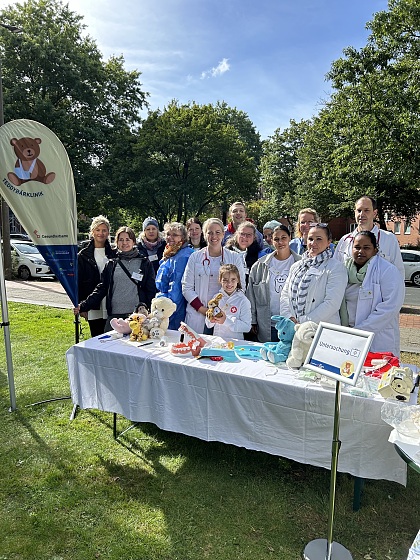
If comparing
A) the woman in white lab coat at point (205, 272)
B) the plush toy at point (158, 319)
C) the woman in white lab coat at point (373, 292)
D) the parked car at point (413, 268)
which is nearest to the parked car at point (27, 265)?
the woman in white lab coat at point (205, 272)

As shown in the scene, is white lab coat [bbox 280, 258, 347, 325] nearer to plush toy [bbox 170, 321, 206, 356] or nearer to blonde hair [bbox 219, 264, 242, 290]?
blonde hair [bbox 219, 264, 242, 290]

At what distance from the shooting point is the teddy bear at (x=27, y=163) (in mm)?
3967

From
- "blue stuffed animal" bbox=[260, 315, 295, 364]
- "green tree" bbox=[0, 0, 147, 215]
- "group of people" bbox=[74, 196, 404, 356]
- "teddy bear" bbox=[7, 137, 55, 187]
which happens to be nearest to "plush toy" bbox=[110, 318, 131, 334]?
"group of people" bbox=[74, 196, 404, 356]

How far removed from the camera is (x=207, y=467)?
3.24 metres

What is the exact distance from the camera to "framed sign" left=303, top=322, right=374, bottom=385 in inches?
77.0

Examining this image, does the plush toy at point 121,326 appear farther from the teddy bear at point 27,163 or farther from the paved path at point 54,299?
the paved path at point 54,299

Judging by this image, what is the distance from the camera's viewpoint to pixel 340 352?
2.04 metres

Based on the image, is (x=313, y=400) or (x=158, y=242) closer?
(x=313, y=400)

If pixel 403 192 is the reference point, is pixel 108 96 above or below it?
above

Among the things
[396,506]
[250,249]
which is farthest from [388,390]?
[250,249]

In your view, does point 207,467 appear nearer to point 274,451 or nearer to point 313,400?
point 274,451

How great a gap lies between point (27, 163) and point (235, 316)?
260 centimetres

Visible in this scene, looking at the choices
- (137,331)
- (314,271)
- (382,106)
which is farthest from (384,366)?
(382,106)

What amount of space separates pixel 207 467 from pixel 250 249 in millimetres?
2563
